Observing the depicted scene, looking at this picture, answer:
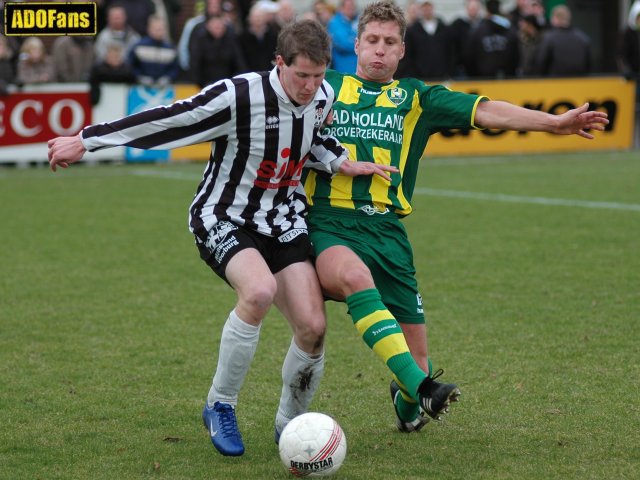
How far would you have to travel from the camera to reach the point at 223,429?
4805mm

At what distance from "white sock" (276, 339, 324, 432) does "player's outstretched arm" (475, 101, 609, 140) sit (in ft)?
4.20

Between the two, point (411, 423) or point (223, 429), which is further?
point (411, 423)

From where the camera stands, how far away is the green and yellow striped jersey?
5227 millimetres

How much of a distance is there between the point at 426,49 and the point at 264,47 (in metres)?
2.61

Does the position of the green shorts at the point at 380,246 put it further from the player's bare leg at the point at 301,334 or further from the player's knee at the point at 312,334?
the player's knee at the point at 312,334

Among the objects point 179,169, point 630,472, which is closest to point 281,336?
point 630,472

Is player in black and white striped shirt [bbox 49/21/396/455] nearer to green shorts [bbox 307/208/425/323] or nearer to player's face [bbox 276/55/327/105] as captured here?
player's face [bbox 276/55/327/105]

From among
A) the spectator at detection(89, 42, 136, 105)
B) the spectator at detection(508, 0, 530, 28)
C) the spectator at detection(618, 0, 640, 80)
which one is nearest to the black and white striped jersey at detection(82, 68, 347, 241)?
the spectator at detection(89, 42, 136, 105)

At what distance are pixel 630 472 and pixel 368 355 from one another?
2.35 meters

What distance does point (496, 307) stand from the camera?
305 inches

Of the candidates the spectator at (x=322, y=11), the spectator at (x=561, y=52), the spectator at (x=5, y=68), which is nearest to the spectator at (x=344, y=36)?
the spectator at (x=322, y=11)

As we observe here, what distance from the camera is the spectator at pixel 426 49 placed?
1817 centimetres

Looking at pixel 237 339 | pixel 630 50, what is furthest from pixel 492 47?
pixel 237 339

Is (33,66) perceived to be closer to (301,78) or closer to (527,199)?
(527,199)
